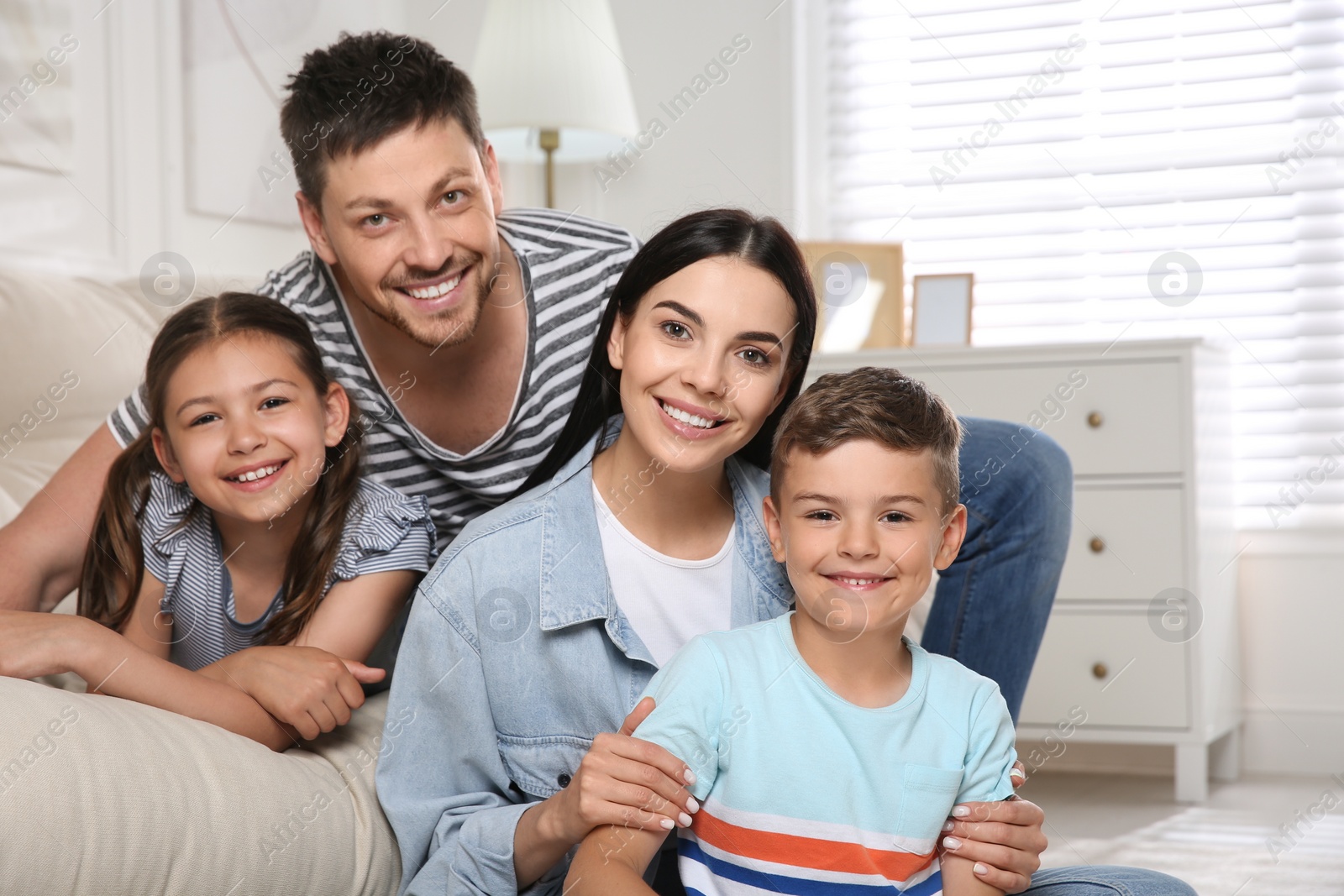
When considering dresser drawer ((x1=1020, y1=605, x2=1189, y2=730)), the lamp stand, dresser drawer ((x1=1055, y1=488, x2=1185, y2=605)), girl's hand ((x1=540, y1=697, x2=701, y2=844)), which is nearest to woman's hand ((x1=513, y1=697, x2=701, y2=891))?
girl's hand ((x1=540, y1=697, x2=701, y2=844))

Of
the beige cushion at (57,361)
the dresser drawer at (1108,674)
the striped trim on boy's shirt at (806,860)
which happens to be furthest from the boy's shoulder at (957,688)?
the dresser drawer at (1108,674)

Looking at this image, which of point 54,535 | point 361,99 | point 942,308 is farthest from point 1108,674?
point 54,535

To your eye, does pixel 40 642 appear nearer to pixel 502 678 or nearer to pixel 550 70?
pixel 502 678

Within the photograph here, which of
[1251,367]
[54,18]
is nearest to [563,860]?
[54,18]

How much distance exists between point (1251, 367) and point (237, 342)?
2.35 meters

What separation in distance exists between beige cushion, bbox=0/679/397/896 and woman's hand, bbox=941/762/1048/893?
52 centimetres

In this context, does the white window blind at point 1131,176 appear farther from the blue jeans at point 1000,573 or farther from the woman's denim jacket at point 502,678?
the woman's denim jacket at point 502,678

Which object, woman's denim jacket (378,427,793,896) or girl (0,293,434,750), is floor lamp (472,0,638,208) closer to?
girl (0,293,434,750)

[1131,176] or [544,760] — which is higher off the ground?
[1131,176]

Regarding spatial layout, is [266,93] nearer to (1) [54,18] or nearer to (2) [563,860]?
(1) [54,18]

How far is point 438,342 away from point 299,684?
472 millimetres

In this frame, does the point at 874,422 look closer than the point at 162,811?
No

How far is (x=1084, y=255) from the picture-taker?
293 centimetres

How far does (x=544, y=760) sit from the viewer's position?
1.15 meters
